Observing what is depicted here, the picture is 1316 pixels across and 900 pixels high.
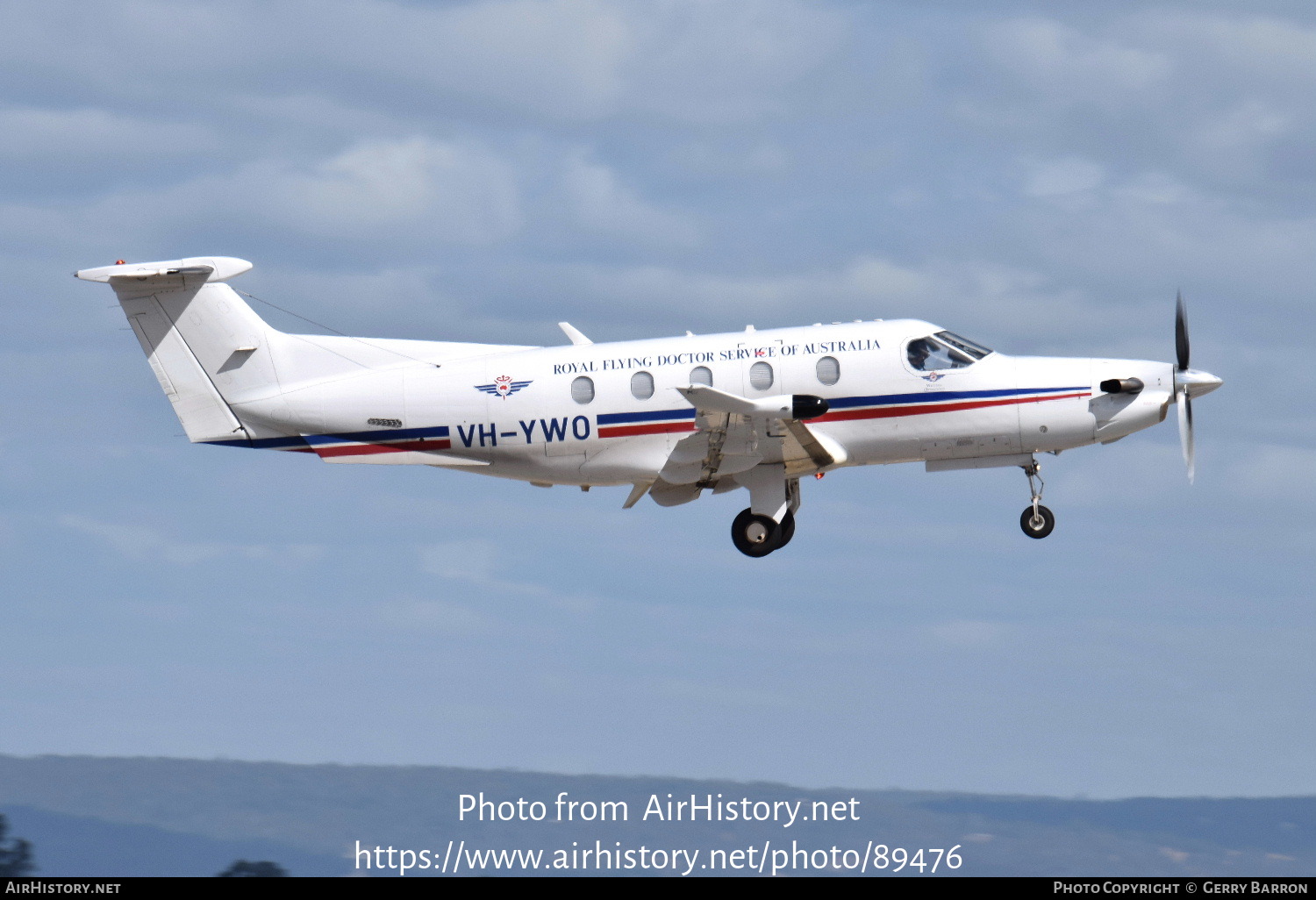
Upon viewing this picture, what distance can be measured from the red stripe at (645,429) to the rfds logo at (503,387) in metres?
1.63

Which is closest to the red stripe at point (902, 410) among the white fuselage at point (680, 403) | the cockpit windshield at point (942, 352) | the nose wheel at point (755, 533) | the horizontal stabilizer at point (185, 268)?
the white fuselage at point (680, 403)

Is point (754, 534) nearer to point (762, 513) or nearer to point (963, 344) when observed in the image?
point (762, 513)

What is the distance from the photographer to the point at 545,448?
84.0 ft

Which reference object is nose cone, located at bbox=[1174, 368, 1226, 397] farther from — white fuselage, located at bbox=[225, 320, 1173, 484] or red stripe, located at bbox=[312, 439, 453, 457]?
red stripe, located at bbox=[312, 439, 453, 457]

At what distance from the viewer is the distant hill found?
53.7 m

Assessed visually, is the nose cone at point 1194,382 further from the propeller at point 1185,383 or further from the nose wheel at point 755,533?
the nose wheel at point 755,533

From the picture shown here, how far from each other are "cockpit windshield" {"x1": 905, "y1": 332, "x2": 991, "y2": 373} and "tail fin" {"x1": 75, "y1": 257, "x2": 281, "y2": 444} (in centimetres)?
1106

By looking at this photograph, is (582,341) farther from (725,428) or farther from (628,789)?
(628,789)

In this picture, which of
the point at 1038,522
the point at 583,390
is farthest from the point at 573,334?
the point at 1038,522

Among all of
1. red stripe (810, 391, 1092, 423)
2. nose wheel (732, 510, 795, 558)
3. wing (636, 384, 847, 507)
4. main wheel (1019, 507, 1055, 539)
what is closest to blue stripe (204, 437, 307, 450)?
wing (636, 384, 847, 507)

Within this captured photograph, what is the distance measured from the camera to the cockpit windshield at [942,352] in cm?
2514

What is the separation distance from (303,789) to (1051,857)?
3798 centimetres

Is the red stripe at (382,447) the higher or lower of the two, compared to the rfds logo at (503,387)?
lower

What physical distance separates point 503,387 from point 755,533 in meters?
5.02
